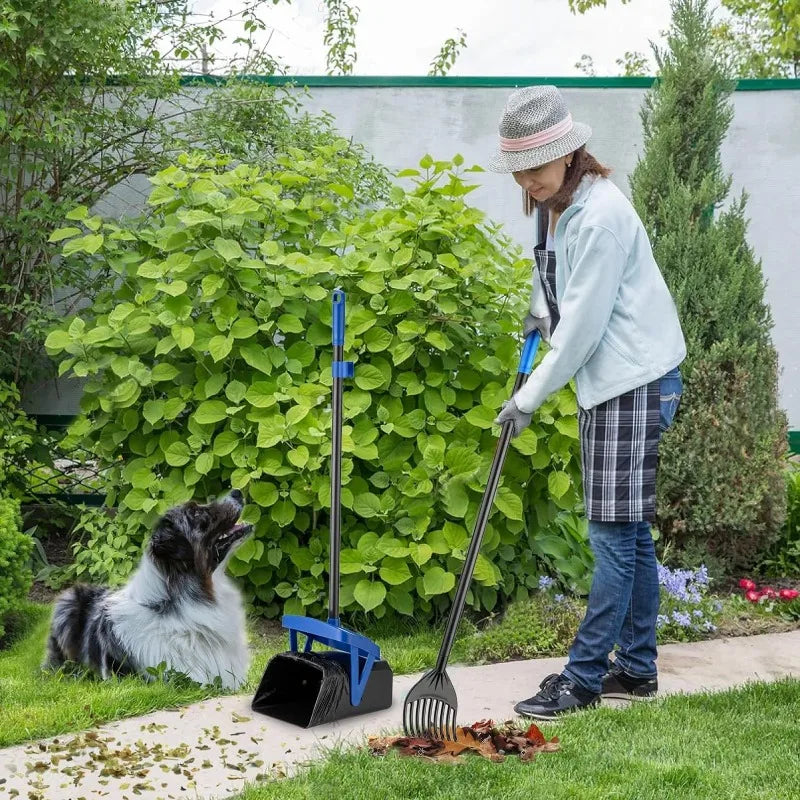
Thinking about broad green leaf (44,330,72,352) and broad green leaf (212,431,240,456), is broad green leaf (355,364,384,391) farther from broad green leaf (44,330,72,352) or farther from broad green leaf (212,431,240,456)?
broad green leaf (44,330,72,352)

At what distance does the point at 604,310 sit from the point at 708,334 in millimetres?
2046

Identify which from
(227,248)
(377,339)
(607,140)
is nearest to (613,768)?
(377,339)

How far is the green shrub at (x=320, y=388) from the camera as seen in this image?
400cm

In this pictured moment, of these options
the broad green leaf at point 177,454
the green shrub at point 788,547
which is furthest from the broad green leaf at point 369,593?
the green shrub at point 788,547

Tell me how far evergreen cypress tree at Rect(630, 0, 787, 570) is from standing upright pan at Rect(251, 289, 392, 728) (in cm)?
213

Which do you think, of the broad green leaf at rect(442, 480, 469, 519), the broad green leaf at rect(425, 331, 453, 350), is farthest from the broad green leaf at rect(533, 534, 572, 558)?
the broad green leaf at rect(425, 331, 453, 350)

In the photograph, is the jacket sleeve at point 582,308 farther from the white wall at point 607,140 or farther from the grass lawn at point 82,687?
the white wall at point 607,140

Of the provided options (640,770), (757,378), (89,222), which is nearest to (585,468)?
(640,770)

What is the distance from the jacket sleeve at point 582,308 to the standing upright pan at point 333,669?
1.98 ft

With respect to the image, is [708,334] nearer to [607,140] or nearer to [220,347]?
[607,140]

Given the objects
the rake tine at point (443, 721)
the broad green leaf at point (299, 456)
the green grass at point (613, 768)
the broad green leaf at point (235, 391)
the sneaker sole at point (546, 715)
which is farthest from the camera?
the broad green leaf at point (235, 391)

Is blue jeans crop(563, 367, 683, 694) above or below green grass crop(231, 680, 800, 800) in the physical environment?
above

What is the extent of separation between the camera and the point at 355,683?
3.14m

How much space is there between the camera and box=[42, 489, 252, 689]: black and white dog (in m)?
3.36
